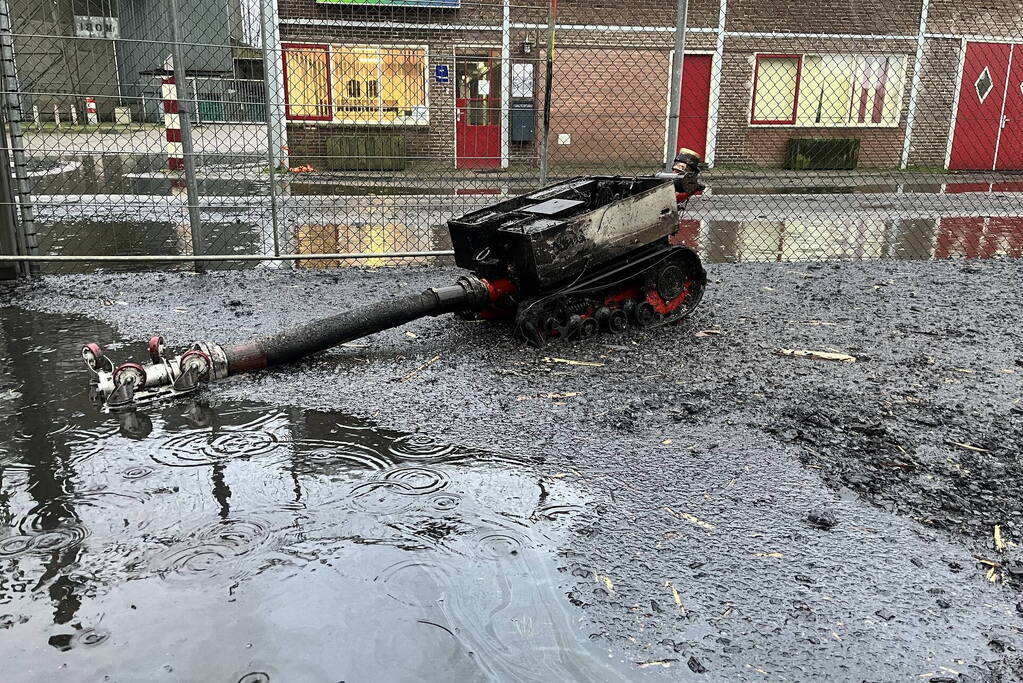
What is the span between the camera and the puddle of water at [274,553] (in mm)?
2453

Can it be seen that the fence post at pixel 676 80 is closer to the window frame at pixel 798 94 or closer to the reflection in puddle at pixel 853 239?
the reflection in puddle at pixel 853 239

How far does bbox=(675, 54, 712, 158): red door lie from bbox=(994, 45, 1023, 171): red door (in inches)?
291

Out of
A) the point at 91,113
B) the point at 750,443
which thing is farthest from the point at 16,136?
the point at 750,443

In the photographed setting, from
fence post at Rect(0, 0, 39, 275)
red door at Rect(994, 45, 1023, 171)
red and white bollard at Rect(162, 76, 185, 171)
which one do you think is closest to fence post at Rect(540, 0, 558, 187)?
red and white bollard at Rect(162, 76, 185, 171)

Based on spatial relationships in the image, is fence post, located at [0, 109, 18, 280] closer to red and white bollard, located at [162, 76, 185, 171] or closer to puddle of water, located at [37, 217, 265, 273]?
puddle of water, located at [37, 217, 265, 273]

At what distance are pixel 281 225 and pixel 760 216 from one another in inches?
283

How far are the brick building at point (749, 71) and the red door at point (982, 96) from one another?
0.12ft

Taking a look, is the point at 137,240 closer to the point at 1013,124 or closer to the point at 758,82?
the point at 758,82

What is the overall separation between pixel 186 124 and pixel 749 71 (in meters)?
16.8

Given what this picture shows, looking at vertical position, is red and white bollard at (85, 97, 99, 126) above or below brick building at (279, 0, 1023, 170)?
below


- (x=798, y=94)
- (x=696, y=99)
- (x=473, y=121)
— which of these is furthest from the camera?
(x=798, y=94)

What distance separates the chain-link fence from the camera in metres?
8.39

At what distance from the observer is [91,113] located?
8797mm

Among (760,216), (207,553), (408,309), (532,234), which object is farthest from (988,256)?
(207,553)
